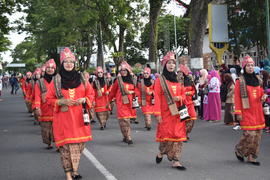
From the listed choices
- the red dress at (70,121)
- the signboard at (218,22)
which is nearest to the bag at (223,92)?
the signboard at (218,22)

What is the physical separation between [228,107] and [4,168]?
7.63 meters

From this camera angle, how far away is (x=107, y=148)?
9266 millimetres

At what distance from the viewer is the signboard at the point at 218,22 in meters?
17.8

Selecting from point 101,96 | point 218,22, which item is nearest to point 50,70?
point 101,96

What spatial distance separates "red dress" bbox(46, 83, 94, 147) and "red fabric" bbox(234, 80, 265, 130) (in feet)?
8.61

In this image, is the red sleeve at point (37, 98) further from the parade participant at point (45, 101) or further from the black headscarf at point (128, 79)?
the black headscarf at point (128, 79)

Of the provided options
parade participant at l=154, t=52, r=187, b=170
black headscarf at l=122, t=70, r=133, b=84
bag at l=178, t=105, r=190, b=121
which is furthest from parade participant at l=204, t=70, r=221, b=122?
bag at l=178, t=105, r=190, b=121

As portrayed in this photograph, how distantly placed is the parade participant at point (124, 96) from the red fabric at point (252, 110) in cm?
333

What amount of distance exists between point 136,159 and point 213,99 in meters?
6.96

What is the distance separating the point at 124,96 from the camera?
10.4m

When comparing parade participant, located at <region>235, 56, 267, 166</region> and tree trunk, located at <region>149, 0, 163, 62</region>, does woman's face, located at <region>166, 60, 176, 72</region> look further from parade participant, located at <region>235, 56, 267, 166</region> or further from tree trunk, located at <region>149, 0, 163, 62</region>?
tree trunk, located at <region>149, 0, 163, 62</region>

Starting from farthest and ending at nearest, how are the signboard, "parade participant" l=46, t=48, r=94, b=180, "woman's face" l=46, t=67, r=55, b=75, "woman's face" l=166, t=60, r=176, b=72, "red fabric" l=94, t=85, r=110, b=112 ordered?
the signboard < "red fabric" l=94, t=85, r=110, b=112 < "woman's face" l=46, t=67, r=55, b=75 < "woman's face" l=166, t=60, r=176, b=72 < "parade participant" l=46, t=48, r=94, b=180

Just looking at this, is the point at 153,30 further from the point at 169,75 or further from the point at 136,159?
the point at 169,75

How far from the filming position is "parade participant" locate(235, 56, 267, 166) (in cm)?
723
